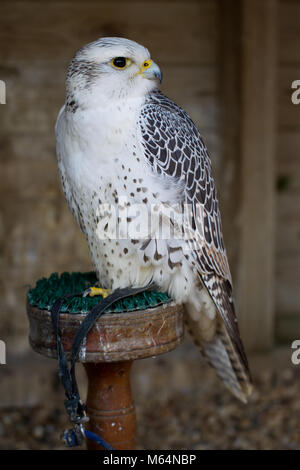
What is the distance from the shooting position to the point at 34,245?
364 cm

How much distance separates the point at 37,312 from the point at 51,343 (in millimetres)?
122

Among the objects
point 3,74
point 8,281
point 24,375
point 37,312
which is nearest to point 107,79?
point 37,312

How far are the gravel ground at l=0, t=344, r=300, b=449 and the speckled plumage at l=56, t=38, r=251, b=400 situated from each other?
48.1 inches

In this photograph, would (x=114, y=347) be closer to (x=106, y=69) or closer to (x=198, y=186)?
(x=198, y=186)

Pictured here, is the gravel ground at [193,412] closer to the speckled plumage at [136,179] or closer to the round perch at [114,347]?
the round perch at [114,347]

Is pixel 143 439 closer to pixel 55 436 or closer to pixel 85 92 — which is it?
pixel 55 436

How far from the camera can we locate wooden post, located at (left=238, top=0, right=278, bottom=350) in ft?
10.9

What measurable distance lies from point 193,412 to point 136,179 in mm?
2073

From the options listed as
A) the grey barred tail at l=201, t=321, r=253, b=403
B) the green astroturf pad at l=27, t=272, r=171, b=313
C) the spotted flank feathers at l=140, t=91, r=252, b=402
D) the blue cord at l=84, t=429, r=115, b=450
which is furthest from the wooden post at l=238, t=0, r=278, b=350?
the blue cord at l=84, t=429, r=115, b=450

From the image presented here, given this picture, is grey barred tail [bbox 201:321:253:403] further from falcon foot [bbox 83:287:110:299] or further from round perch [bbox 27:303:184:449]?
falcon foot [bbox 83:287:110:299]

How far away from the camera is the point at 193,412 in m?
3.53

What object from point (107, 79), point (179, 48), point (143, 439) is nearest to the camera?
point (107, 79)

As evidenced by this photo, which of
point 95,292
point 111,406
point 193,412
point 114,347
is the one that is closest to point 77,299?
point 95,292

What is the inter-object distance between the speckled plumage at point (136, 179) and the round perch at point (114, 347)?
17cm
